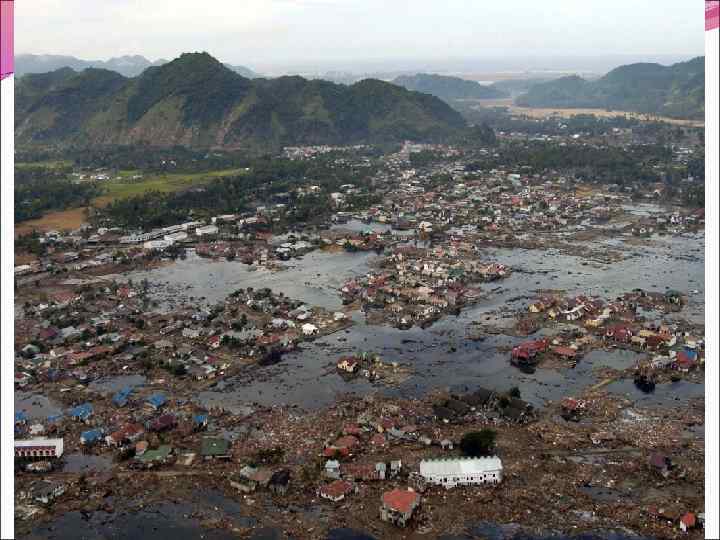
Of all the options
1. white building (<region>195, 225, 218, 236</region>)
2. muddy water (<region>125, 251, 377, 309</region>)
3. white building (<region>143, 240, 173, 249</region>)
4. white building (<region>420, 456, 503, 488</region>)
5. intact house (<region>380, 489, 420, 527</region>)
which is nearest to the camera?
intact house (<region>380, 489, 420, 527</region>)

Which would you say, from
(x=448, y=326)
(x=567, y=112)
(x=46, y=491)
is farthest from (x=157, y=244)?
(x=567, y=112)

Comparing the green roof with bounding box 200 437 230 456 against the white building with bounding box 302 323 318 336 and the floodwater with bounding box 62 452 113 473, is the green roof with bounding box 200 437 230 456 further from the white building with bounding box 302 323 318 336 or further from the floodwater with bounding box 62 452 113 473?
the white building with bounding box 302 323 318 336

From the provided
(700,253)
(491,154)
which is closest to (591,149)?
(491,154)

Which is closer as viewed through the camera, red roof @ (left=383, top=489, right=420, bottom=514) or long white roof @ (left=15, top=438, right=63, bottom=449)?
red roof @ (left=383, top=489, right=420, bottom=514)

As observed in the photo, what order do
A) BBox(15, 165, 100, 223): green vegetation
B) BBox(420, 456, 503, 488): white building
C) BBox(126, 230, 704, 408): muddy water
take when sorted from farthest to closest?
BBox(15, 165, 100, 223): green vegetation < BBox(126, 230, 704, 408): muddy water < BBox(420, 456, 503, 488): white building

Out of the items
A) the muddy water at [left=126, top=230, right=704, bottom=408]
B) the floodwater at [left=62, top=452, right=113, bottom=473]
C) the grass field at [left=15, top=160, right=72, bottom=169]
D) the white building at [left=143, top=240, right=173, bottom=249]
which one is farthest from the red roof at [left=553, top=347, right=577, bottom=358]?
the grass field at [left=15, top=160, right=72, bottom=169]

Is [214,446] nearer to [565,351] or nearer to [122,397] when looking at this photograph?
[122,397]

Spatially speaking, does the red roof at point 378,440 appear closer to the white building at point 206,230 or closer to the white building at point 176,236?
the white building at point 176,236

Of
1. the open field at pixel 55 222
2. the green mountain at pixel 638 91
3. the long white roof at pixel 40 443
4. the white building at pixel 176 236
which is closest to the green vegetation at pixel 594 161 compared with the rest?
the green mountain at pixel 638 91
